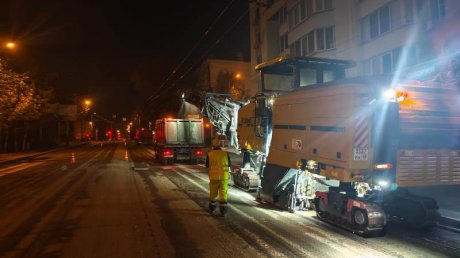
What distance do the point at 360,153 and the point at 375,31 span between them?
2006 cm

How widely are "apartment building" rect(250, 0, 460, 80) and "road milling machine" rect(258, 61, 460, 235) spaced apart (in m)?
7.17

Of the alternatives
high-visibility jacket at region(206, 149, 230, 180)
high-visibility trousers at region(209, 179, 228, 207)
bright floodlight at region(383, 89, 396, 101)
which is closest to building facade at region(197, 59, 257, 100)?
high-visibility jacket at region(206, 149, 230, 180)

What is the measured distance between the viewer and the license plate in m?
7.56

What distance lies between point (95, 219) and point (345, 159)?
5464 mm

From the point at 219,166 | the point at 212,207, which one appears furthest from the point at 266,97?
the point at 212,207

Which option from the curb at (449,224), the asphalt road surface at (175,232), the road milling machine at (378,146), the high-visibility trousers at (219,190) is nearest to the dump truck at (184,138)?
the asphalt road surface at (175,232)

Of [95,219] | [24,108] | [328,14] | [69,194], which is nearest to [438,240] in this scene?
[95,219]

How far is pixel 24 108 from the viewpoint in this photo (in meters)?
34.3

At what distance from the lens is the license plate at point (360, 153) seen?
298 inches

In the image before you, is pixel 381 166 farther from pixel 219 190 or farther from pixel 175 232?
pixel 175 232

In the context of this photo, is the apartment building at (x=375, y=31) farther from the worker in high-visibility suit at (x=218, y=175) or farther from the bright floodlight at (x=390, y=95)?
the worker in high-visibility suit at (x=218, y=175)

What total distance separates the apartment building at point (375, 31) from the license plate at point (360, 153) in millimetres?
8392

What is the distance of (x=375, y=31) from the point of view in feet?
83.6

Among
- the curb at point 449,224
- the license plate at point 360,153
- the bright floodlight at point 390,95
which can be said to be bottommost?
the curb at point 449,224
